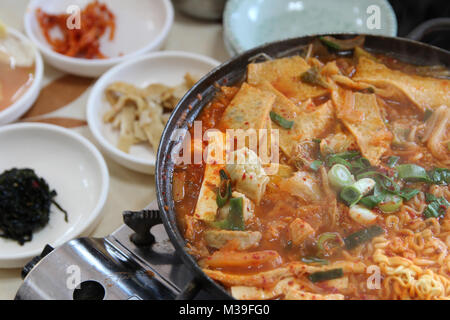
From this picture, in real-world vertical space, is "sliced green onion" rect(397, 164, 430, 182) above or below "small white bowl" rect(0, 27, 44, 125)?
above

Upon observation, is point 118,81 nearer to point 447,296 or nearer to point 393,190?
point 393,190

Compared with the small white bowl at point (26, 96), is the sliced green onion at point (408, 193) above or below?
above

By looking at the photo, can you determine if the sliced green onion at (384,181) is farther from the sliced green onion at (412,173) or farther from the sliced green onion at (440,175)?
the sliced green onion at (440,175)

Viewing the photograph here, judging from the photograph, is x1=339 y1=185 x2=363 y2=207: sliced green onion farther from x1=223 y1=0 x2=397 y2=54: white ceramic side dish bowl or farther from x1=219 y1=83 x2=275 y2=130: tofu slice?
x1=223 y1=0 x2=397 y2=54: white ceramic side dish bowl

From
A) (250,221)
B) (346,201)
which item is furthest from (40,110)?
(346,201)

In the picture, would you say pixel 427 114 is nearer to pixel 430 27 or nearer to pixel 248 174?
pixel 430 27

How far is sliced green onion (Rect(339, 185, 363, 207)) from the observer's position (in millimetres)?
1987

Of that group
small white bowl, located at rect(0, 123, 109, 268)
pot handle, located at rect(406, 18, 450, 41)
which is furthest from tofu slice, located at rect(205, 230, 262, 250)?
pot handle, located at rect(406, 18, 450, 41)

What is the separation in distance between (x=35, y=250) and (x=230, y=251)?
4.10 ft

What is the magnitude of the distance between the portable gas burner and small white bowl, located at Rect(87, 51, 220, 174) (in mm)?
754

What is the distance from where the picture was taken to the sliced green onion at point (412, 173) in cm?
211

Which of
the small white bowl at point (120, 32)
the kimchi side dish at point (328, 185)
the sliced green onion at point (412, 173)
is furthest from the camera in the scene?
the small white bowl at point (120, 32)

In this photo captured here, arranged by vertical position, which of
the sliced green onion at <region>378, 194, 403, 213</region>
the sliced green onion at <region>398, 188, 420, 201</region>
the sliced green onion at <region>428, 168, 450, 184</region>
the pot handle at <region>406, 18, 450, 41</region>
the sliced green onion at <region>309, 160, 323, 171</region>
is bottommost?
the sliced green onion at <region>378, 194, 403, 213</region>

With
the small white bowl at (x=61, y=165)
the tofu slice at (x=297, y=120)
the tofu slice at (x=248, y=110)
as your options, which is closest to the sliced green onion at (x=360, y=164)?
the tofu slice at (x=297, y=120)
